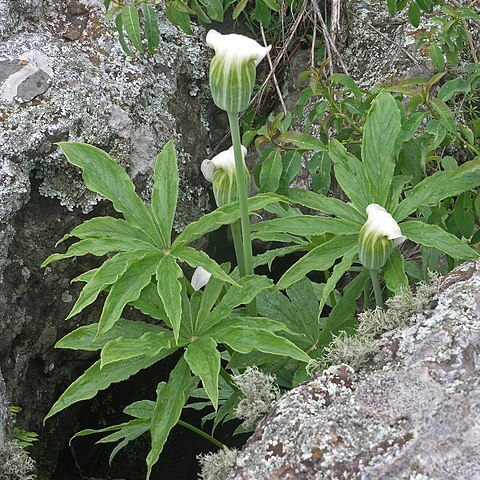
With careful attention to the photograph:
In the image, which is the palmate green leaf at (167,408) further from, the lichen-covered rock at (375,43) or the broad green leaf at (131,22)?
the lichen-covered rock at (375,43)

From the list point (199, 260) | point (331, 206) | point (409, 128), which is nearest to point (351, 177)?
point (331, 206)

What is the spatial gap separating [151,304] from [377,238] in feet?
1.65

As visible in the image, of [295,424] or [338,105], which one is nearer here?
[295,424]

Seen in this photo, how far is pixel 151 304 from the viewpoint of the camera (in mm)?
1431

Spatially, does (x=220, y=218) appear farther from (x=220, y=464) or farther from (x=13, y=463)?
(x=13, y=463)

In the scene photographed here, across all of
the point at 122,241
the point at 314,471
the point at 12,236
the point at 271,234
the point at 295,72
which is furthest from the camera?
the point at 295,72

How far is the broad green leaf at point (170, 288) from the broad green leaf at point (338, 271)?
11.0 inches

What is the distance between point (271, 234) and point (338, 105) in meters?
0.49

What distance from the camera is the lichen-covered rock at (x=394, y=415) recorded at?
902 millimetres

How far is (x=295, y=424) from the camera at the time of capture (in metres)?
1.00

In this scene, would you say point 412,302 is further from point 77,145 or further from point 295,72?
point 295,72

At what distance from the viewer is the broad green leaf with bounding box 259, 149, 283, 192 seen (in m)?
1.56

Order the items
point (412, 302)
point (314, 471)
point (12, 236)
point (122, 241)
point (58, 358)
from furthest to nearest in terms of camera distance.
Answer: point (58, 358) < point (12, 236) < point (122, 241) < point (412, 302) < point (314, 471)

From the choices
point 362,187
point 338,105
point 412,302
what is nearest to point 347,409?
point 412,302
